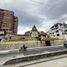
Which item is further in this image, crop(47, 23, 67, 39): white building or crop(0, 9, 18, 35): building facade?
crop(47, 23, 67, 39): white building

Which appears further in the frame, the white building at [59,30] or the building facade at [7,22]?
the white building at [59,30]

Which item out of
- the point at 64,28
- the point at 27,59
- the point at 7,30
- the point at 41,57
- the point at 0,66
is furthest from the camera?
the point at 64,28

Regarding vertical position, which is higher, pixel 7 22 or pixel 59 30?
pixel 7 22

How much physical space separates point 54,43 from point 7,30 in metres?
29.9

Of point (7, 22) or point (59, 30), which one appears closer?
point (7, 22)

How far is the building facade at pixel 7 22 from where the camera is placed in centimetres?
6775

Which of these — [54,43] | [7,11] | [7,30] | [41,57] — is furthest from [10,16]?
[41,57]

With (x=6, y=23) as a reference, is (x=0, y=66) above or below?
below

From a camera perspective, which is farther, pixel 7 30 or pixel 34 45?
pixel 7 30

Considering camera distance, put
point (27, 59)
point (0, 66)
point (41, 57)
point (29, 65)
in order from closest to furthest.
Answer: point (0, 66) → point (29, 65) → point (27, 59) → point (41, 57)

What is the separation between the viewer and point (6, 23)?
69625 mm

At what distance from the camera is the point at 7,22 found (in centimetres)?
7038

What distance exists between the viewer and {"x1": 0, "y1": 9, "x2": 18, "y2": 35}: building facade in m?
67.8

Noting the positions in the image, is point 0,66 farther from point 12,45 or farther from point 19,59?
point 12,45
